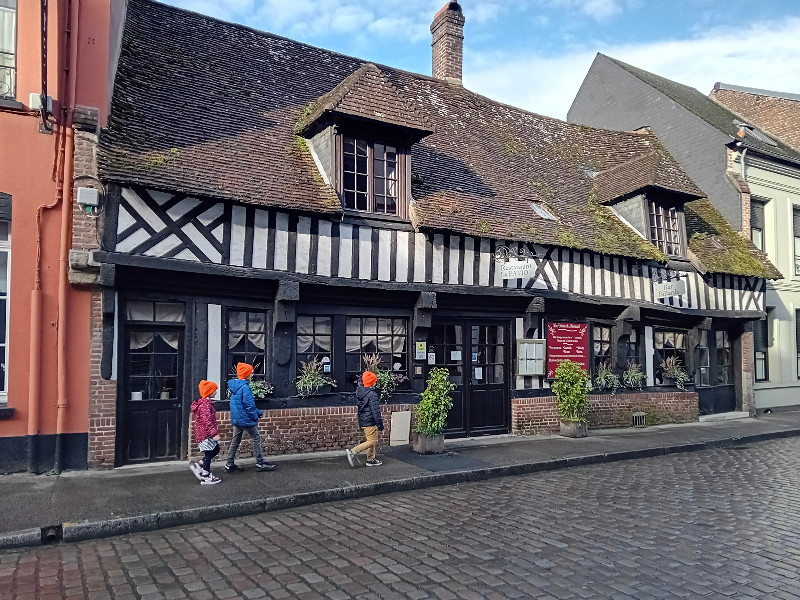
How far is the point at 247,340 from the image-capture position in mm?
9844

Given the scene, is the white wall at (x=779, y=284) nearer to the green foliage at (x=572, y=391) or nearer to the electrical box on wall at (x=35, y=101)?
the green foliage at (x=572, y=391)

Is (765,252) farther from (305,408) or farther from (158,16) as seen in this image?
(158,16)

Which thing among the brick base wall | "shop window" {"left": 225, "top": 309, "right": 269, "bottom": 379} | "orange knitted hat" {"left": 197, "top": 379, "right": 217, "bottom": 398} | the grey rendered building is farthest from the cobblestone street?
the grey rendered building

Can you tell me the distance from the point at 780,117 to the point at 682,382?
11.8 metres

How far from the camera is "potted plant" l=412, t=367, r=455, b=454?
397 inches

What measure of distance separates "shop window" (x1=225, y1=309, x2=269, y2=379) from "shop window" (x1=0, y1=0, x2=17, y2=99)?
416 centimetres

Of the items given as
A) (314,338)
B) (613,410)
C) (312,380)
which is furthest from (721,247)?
(312,380)

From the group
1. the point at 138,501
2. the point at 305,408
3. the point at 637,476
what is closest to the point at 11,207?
the point at 138,501

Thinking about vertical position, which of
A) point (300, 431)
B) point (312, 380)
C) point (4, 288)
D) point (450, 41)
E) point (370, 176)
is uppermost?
point (450, 41)

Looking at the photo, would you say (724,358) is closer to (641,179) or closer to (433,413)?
(641,179)

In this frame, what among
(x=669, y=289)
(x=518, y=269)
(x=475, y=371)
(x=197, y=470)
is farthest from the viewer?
(x=669, y=289)

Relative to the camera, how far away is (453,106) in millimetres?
15461

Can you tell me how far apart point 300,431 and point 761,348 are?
14128 millimetres

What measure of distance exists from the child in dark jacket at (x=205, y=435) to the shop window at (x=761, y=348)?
15.6m
